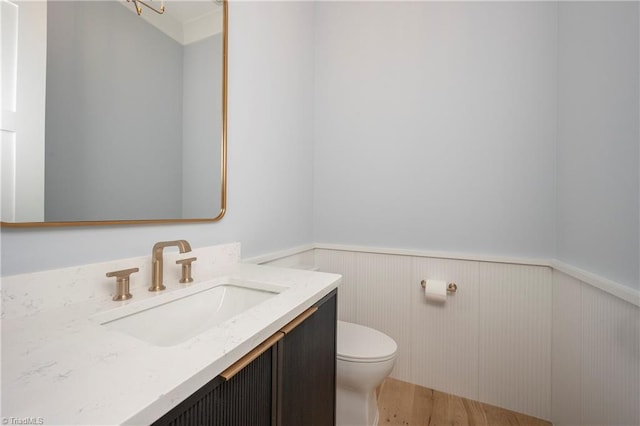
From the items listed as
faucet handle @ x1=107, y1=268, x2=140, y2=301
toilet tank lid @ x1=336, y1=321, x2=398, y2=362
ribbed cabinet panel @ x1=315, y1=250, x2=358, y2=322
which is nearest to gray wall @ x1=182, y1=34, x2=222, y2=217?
faucet handle @ x1=107, y1=268, x2=140, y2=301

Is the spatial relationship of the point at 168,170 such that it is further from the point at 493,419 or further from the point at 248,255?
the point at 493,419

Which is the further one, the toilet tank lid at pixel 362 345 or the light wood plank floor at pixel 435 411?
the light wood plank floor at pixel 435 411

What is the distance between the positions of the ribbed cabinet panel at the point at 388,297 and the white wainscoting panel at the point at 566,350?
0.71 meters

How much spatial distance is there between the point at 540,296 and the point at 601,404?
538mm

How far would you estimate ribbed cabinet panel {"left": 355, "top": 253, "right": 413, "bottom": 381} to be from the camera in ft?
5.77

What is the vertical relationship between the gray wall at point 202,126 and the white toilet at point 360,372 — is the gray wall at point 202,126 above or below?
above

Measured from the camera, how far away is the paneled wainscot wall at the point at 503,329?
1.01 m

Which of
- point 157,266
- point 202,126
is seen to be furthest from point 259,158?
point 157,266

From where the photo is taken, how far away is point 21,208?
27.3 inches

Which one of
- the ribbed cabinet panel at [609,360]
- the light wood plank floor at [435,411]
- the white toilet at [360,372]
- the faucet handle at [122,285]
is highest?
the faucet handle at [122,285]

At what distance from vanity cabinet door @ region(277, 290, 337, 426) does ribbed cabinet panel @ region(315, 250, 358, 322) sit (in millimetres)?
831

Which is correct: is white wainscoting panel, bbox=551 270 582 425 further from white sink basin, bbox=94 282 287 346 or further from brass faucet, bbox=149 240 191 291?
brass faucet, bbox=149 240 191 291

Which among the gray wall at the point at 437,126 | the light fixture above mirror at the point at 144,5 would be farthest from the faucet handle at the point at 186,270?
the gray wall at the point at 437,126

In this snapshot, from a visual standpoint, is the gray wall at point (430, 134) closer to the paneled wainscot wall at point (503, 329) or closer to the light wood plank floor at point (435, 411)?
the paneled wainscot wall at point (503, 329)
